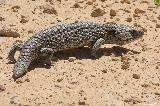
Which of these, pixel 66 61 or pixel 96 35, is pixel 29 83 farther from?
pixel 96 35

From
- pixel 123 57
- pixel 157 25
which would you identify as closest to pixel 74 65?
pixel 123 57

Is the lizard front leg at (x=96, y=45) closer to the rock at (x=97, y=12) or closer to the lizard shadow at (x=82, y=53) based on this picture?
the lizard shadow at (x=82, y=53)

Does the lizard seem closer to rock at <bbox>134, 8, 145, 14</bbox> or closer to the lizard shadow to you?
the lizard shadow

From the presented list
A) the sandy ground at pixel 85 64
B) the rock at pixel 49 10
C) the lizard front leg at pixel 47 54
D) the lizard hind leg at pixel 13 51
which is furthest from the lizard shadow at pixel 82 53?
the rock at pixel 49 10

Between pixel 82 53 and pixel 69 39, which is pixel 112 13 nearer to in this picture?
pixel 82 53

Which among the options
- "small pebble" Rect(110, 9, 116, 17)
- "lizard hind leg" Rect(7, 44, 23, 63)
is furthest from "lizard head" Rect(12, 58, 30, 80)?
"small pebble" Rect(110, 9, 116, 17)

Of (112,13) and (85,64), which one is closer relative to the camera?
(85,64)

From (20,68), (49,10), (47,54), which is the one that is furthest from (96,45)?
(49,10)
